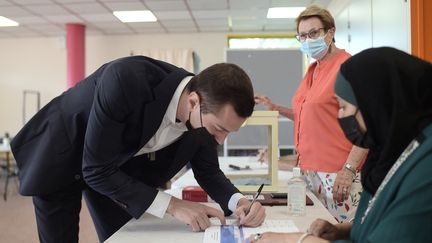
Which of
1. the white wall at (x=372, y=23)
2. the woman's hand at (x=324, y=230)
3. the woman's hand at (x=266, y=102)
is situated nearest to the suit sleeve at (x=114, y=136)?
the woman's hand at (x=324, y=230)

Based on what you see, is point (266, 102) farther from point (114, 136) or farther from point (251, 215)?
point (114, 136)

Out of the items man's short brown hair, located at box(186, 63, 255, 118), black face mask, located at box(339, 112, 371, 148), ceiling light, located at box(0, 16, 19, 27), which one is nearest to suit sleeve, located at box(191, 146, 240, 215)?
man's short brown hair, located at box(186, 63, 255, 118)

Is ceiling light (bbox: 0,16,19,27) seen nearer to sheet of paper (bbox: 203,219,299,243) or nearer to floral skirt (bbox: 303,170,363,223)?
floral skirt (bbox: 303,170,363,223)

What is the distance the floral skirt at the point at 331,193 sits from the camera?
1.56m

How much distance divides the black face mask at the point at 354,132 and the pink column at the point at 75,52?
6202 mm

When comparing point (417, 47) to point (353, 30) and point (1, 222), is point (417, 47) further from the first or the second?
point (1, 222)

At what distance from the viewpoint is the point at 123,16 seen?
591 centimetres

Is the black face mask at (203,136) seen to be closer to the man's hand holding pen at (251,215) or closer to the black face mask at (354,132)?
the man's hand holding pen at (251,215)

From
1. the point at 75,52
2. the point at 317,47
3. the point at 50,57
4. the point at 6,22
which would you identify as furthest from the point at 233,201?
the point at 50,57

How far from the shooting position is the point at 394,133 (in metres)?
0.76

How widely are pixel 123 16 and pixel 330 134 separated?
16.1 ft

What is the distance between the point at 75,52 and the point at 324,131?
5.81 m

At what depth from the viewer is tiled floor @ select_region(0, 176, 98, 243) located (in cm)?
349

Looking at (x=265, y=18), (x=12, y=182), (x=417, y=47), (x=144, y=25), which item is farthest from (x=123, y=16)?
(x=417, y=47)
